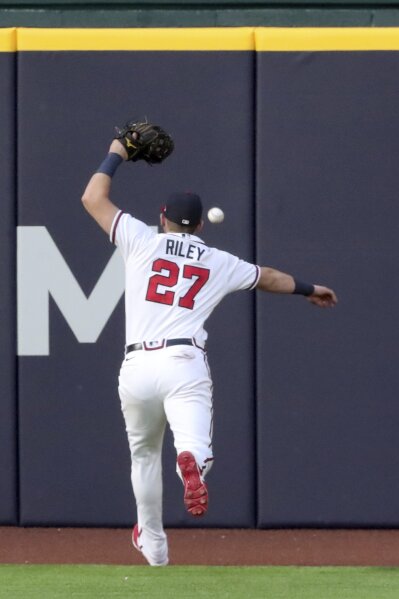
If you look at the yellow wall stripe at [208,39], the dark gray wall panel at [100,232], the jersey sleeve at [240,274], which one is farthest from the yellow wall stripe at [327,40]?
the jersey sleeve at [240,274]

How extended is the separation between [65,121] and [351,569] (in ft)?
8.80

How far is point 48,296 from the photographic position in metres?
7.27

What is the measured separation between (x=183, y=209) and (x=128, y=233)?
0.81ft

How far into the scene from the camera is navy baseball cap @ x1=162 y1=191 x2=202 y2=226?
5996 mm

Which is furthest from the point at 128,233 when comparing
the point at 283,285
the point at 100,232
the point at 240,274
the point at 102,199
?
the point at 100,232

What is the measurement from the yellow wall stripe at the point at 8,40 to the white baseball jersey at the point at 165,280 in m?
1.61

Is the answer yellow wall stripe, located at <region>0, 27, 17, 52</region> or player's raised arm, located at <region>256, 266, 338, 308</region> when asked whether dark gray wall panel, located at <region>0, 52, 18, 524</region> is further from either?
player's raised arm, located at <region>256, 266, 338, 308</region>

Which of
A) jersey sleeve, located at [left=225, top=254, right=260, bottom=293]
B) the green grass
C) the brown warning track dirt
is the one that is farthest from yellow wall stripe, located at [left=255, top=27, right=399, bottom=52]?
the green grass

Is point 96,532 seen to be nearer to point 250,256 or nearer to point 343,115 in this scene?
point 250,256

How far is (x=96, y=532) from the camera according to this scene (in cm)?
730

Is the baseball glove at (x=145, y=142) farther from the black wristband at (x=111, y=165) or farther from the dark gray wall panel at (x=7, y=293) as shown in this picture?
the dark gray wall panel at (x=7, y=293)

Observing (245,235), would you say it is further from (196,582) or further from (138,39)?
(196,582)

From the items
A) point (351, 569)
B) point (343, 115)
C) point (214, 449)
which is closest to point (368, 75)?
point (343, 115)

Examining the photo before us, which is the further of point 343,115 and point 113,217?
point 343,115
